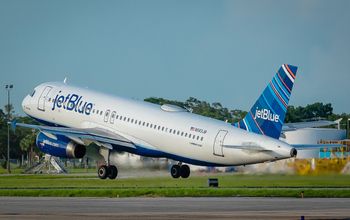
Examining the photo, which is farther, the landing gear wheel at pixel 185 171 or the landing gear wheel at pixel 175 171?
the landing gear wheel at pixel 185 171

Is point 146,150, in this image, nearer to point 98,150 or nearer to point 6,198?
point 98,150

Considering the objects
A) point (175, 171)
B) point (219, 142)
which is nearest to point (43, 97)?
point (175, 171)

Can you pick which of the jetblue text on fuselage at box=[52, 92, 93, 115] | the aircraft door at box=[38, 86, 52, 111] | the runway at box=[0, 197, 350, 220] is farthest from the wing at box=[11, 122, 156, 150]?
the runway at box=[0, 197, 350, 220]

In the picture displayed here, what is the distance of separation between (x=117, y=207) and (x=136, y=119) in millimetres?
26890

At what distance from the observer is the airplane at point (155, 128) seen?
66625mm

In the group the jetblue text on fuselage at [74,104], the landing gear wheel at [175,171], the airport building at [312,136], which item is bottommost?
the landing gear wheel at [175,171]

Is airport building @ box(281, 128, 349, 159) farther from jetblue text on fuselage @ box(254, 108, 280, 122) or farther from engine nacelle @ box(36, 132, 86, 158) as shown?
jetblue text on fuselage @ box(254, 108, 280, 122)

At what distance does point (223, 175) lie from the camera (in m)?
75.7

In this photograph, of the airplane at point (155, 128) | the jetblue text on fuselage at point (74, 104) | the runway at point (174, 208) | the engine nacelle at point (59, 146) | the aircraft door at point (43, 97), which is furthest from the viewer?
the aircraft door at point (43, 97)

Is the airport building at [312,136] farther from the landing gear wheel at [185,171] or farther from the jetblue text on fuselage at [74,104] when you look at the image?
the jetblue text on fuselage at [74,104]

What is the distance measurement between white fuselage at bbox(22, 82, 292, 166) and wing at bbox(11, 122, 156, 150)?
151mm

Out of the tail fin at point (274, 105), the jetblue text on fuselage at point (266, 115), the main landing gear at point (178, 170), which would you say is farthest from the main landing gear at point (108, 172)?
the jetblue text on fuselage at point (266, 115)

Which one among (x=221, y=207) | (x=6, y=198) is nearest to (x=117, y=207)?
(x=221, y=207)

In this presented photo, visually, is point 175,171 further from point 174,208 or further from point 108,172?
point 174,208
